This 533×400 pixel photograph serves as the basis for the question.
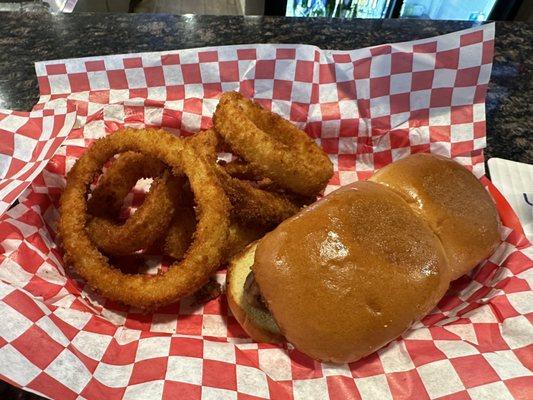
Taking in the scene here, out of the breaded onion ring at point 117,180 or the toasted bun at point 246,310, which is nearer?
the toasted bun at point 246,310

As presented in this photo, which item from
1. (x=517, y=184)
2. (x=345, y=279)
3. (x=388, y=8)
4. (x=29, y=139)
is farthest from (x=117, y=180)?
(x=388, y=8)

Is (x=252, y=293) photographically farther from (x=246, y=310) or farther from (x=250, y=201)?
(x=250, y=201)

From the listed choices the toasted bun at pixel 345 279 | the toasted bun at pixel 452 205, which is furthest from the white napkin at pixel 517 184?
the toasted bun at pixel 345 279

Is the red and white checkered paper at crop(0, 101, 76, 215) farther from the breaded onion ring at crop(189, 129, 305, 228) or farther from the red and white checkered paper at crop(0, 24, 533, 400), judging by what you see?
the breaded onion ring at crop(189, 129, 305, 228)

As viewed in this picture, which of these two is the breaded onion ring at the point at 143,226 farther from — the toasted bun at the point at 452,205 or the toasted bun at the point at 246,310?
the toasted bun at the point at 452,205

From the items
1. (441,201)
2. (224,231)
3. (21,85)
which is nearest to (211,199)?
(224,231)

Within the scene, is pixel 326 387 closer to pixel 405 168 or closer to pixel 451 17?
pixel 405 168

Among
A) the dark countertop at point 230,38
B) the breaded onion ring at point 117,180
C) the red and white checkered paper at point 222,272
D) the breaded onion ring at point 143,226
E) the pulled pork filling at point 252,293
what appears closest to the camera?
the red and white checkered paper at point 222,272
